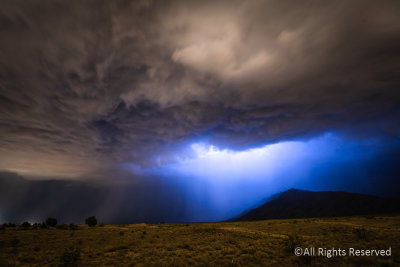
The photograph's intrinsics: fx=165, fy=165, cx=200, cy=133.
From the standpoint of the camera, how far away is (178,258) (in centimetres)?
1582

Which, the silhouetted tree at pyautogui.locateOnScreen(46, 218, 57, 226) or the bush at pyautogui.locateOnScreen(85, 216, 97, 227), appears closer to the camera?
the silhouetted tree at pyautogui.locateOnScreen(46, 218, 57, 226)

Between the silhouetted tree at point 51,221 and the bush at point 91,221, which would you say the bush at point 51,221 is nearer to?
the silhouetted tree at point 51,221

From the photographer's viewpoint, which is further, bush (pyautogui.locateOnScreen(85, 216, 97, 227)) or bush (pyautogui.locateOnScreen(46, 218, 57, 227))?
bush (pyautogui.locateOnScreen(85, 216, 97, 227))

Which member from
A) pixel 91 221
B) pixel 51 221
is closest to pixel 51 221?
pixel 51 221

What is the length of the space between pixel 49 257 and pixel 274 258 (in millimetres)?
A: 22044

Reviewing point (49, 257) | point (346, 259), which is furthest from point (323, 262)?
point (49, 257)

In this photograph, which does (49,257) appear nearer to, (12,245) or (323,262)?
(12,245)

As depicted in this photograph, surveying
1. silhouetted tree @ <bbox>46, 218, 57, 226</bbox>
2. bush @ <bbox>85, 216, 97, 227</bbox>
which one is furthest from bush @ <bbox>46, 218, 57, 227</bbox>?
bush @ <bbox>85, 216, 97, 227</bbox>

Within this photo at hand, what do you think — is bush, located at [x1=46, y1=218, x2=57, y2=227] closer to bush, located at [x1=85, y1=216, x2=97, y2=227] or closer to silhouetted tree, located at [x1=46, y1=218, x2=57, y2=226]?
silhouetted tree, located at [x1=46, y1=218, x2=57, y2=226]

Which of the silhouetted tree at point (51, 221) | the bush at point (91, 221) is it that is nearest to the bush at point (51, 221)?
the silhouetted tree at point (51, 221)

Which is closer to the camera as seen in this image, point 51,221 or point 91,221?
point 51,221

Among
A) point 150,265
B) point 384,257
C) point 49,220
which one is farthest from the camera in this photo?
point 49,220

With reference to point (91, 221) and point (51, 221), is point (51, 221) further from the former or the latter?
point (91, 221)

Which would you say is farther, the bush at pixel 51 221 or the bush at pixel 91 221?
the bush at pixel 91 221
